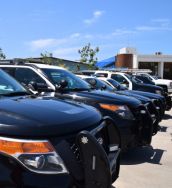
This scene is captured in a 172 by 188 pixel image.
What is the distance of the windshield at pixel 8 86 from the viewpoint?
14.8ft

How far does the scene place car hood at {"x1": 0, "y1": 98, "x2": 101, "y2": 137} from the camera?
308 centimetres

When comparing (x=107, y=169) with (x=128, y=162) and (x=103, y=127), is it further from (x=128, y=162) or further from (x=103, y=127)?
(x=128, y=162)

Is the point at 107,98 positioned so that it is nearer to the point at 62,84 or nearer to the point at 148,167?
the point at 62,84

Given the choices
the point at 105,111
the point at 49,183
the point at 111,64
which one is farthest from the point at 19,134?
the point at 111,64

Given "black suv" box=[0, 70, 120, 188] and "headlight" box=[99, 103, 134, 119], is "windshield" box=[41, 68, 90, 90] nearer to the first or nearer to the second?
"headlight" box=[99, 103, 134, 119]

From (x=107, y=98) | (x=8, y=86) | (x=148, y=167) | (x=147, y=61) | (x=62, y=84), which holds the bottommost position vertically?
(x=148, y=167)

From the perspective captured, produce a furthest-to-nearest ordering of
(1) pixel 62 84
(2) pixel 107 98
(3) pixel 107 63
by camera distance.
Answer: (3) pixel 107 63, (1) pixel 62 84, (2) pixel 107 98

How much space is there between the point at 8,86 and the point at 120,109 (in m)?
2.84

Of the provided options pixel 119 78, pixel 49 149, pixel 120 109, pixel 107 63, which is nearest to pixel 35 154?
pixel 49 149

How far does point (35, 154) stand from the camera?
301 cm

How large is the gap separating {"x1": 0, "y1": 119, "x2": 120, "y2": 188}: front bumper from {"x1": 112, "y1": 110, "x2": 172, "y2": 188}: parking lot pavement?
256cm

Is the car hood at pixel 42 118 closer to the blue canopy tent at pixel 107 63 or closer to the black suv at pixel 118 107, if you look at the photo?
the black suv at pixel 118 107

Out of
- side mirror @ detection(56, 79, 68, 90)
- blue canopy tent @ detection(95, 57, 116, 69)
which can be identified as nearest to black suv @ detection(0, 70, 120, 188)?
side mirror @ detection(56, 79, 68, 90)

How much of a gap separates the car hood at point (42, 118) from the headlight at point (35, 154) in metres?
0.07
